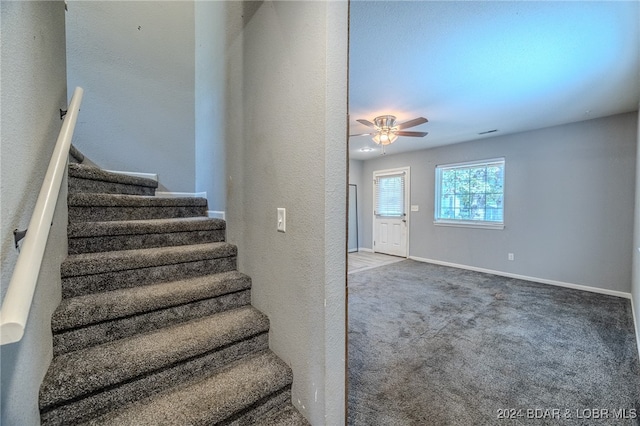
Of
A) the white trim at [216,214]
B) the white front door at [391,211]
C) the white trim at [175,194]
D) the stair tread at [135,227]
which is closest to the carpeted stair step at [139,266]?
the stair tread at [135,227]

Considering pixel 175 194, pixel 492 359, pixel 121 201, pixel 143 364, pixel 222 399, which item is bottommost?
pixel 492 359

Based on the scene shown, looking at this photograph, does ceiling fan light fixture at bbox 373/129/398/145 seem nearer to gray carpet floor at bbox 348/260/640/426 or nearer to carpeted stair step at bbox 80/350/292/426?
gray carpet floor at bbox 348/260/640/426

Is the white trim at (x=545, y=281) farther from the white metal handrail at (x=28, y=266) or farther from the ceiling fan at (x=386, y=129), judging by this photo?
the white metal handrail at (x=28, y=266)

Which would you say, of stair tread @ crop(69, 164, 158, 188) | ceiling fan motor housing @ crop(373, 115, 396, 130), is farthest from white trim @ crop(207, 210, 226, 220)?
ceiling fan motor housing @ crop(373, 115, 396, 130)

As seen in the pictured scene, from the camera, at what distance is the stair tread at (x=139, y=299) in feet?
3.97

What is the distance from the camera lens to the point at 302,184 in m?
1.23

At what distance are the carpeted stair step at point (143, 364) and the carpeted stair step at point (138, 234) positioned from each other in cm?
65

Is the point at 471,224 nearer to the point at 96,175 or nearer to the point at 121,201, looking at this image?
the point at 121,201

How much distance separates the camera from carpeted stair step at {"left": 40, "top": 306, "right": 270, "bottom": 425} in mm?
1026

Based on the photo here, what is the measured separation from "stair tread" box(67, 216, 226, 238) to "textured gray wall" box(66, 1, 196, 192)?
4.79 feet

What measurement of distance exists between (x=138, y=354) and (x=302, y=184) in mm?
1074

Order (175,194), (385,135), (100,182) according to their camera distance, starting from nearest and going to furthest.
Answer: (100,182), (175,194), (385,135)

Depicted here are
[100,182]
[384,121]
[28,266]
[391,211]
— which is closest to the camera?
[28,266]

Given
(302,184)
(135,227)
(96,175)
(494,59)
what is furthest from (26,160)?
(494,59)
